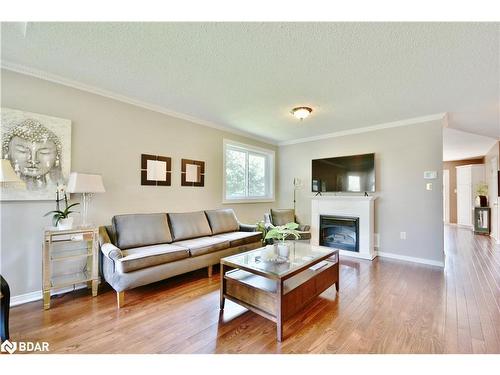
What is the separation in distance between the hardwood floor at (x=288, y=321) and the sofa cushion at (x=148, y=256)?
1.23 ft

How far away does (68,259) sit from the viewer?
2475 millimetres

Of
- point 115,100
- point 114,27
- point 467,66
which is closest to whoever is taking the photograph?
point 114,27

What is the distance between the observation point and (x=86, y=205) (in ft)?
9.00

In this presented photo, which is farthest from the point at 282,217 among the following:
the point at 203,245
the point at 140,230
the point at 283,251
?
the point at 140,230

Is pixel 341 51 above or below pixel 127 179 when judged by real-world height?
above

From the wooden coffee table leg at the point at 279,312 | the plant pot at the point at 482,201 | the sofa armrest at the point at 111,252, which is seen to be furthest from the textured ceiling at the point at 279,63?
the plant pot at the point at 482,201

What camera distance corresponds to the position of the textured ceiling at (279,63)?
174cm

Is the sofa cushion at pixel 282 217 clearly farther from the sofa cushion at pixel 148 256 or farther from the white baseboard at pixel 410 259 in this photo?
the sofa cushion at pixel 148 256

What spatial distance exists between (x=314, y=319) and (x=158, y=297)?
1640mm

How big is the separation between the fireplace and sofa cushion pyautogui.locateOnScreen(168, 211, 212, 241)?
230 cm
